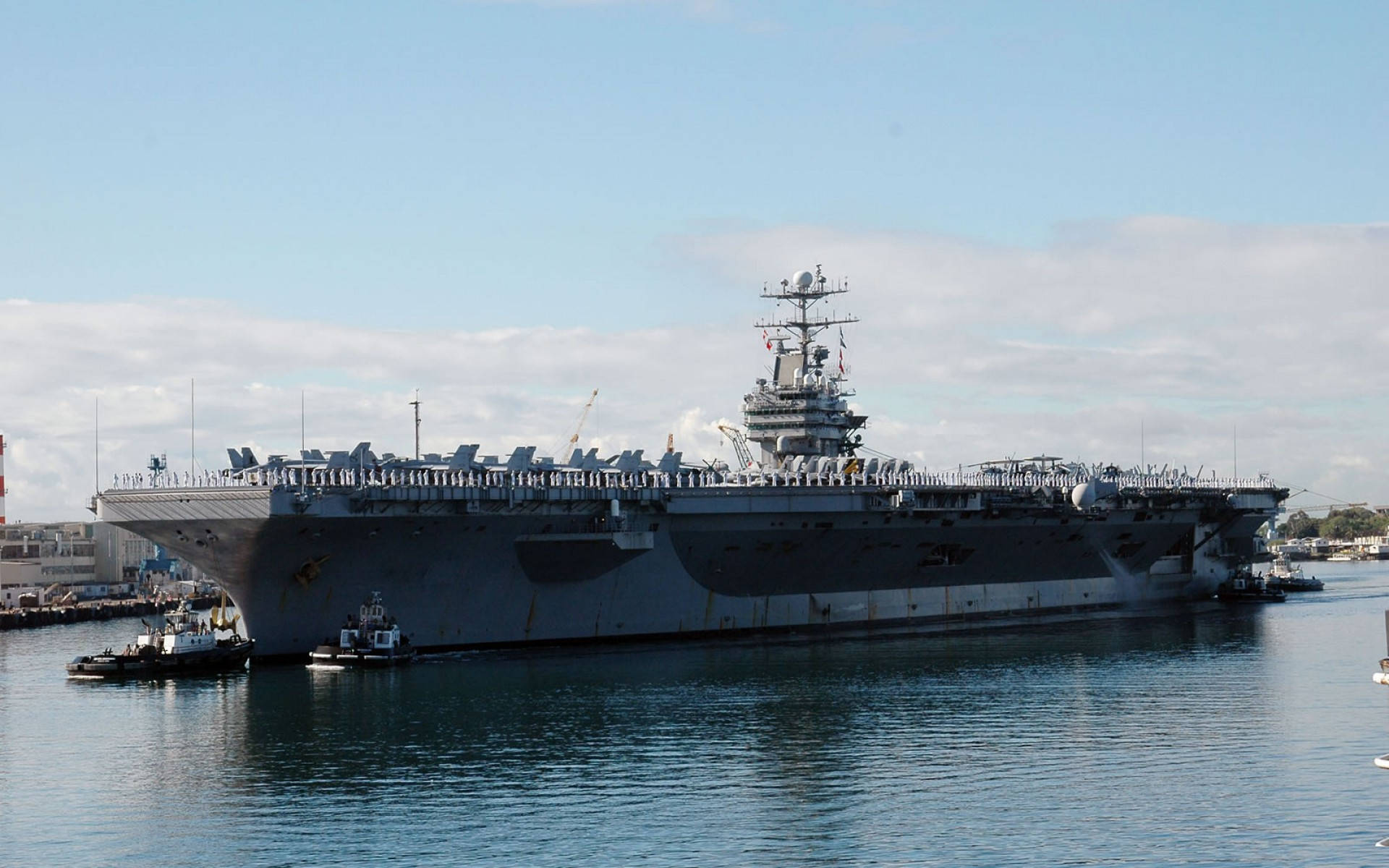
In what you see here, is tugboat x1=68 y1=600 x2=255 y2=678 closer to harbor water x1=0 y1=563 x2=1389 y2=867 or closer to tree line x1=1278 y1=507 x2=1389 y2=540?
harbor water x1=0 y1=563 x2=1389 y2=867

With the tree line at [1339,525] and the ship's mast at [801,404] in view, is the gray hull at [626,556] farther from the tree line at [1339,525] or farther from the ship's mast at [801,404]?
the tree line at [1339,525]

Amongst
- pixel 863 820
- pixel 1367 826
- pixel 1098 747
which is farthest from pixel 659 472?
pixel 1367 826

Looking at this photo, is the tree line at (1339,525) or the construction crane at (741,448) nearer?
the construction crane at (741,448)

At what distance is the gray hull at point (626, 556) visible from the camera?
94.0ft

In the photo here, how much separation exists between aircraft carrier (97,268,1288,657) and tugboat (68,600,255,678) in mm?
732

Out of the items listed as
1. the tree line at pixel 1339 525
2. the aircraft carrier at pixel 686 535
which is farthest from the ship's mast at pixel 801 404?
the tree line at pixel 1339 525

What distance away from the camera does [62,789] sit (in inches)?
756

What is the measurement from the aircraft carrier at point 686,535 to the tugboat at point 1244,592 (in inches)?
164

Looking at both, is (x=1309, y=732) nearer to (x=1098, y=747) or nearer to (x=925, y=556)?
(x=1098, y=747)

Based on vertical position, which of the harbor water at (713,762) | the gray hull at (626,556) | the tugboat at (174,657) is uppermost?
the gray hull at (626,556)

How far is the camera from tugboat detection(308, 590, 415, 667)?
2858 centimetres

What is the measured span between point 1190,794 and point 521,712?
10234 millimetres

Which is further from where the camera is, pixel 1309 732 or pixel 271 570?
pixel 271 570

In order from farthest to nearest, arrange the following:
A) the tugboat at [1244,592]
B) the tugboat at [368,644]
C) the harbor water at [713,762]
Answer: the tugboat at [1244,592], the tugboat at [368,644], the harbor water at [713,762]
